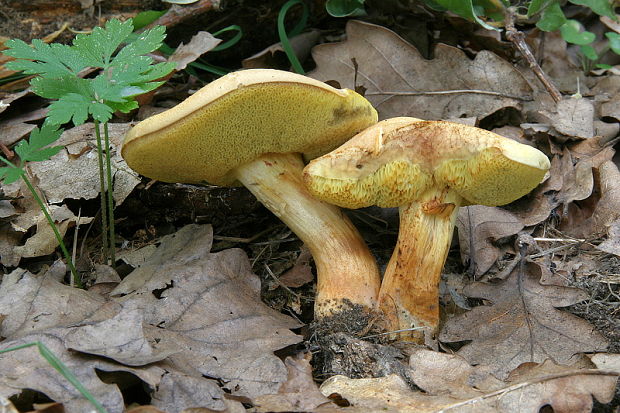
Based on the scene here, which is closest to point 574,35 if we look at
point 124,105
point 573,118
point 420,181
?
point 573,118

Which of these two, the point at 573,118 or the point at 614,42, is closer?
the point at 573,118

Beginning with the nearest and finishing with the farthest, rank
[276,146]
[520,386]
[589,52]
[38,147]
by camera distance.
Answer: [520,386]
[38,147]
[276,146]
[589,52]

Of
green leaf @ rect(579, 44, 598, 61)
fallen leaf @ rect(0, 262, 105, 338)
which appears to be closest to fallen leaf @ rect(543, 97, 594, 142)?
green leaf @ rect(579, 44, 598, 61)

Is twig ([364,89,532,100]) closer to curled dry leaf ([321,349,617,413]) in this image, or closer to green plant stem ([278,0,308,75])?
green plant stem ([278,0,308,75])

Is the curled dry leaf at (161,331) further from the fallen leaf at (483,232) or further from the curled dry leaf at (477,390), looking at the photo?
the fallen leaf at (483,232)

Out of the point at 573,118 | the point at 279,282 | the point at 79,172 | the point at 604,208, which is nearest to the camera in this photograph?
the point at 279,282

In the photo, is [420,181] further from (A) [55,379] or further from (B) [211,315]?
(A) [55,379]
